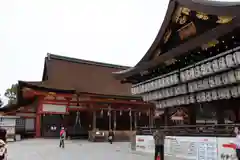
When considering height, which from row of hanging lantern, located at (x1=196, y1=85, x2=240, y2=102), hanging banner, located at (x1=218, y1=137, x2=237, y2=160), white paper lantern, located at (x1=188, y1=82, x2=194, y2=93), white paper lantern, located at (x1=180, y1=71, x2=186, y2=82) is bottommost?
hanging banner, located at (x1=218, y1=137, x2=237, y2=160)

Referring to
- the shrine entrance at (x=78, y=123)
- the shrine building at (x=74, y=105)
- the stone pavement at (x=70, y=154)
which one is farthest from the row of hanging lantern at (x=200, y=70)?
the shrine entrance at (x=78, y=123)

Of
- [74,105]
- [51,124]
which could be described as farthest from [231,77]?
[51,124]

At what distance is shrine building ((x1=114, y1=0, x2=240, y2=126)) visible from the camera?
9.45 m

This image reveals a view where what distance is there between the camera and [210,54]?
36.4ft

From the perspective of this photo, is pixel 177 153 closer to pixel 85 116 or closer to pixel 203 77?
pixel 203 77

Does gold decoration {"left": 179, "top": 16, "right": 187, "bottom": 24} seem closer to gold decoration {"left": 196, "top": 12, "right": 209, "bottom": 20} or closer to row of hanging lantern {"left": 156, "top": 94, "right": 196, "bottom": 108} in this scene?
gold decoration {"left": 196, "top": 12, "right": 209, "bottom": 20}

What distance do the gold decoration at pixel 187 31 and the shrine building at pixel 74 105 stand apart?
12072 mm

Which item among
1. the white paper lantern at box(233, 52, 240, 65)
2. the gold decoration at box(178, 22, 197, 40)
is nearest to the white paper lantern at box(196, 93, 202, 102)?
the gold decoration at box(178, 22, 197, 40)

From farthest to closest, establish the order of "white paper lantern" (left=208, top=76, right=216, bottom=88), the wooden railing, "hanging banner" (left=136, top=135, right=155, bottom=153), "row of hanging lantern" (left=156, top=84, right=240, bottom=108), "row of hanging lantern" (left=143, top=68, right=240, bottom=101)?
"hanging banner" (left=136, top=135, right=155, bottom=153) → "white paper lantern" (left=208, top=76, right=216, bottom=88) → "row of hanging lantern" (left=156, top=84, right=240, bottom=108) → "row of hanging lantern" (left=143, top=68, right=240, bottom=101) → the wooden railing

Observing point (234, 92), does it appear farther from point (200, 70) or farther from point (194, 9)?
point (194, 9)

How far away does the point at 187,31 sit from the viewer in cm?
1232

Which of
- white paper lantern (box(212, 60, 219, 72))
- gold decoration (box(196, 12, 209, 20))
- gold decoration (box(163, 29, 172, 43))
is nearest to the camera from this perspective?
white paper lantern (box(212, 60, 219, 72))

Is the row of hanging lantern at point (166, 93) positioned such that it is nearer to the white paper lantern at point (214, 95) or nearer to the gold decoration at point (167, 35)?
the white paper lantern at point (214, 95)

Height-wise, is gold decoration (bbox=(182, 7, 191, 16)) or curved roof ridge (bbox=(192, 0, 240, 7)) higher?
gold decoration (bbox=(182, 7, 191, 16))
